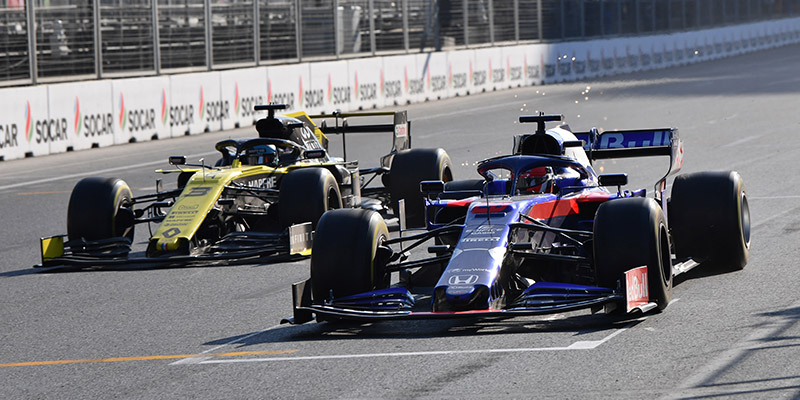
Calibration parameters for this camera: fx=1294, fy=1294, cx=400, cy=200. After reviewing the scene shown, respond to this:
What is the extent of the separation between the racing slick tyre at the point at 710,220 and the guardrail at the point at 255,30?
16.4 meters

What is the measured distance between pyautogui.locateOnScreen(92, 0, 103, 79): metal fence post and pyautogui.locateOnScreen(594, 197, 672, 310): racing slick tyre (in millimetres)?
18936

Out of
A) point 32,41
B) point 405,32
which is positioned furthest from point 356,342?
point 405,32

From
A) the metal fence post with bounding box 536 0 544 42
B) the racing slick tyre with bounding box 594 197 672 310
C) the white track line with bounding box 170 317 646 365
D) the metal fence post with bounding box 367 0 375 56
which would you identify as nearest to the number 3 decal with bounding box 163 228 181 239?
the white track line with bounding box 170 317 646 365

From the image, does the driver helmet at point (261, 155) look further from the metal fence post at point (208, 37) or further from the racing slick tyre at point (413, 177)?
the metal fence post at point (208, 37)

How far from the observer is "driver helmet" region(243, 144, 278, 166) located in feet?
44.8

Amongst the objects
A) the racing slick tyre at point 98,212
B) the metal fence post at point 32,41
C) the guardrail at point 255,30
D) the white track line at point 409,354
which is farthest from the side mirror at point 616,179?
the metal fence post at point 32,41

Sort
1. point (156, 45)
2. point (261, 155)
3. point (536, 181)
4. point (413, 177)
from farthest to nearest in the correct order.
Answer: point (156, 45) → point (413, 177) → point (261, 155) → point (536, 181)

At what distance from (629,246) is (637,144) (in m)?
3.50

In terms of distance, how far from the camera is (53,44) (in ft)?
81.6

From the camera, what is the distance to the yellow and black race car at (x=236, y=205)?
11914 mm

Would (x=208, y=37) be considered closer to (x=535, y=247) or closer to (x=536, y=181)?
(x=536, y=181)

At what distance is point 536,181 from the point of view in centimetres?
1023

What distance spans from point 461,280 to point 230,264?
4.14 meters

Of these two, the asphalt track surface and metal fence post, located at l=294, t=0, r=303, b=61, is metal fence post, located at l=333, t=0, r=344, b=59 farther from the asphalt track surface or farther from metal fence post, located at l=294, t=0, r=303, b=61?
the asphalt track surface
